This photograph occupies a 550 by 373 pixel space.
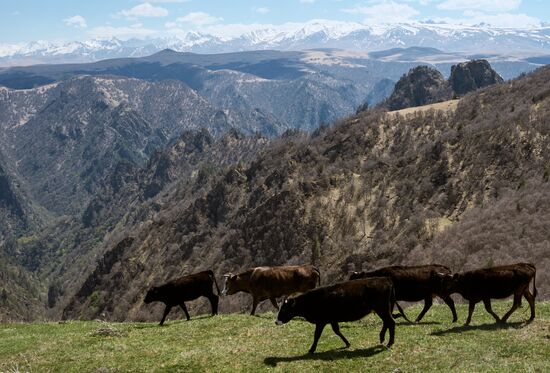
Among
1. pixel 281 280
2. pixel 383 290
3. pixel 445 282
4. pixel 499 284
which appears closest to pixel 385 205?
pixel 281 280

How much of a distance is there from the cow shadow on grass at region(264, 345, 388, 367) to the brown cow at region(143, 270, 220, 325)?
10.0 m

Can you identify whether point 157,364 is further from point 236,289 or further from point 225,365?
point 236,289

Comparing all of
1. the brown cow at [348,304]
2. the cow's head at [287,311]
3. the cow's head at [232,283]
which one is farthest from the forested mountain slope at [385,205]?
the cow's head at [287,311]

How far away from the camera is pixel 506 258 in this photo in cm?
5028

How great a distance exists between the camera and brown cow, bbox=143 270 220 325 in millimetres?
28203

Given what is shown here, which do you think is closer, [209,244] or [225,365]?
[225,365]

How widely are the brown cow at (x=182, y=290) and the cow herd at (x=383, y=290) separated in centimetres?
66

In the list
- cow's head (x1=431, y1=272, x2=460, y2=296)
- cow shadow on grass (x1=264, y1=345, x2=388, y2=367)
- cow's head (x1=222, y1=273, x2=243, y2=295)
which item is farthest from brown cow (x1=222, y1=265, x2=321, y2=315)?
cow shadow on grass (x1=264, y1=345, x2=388, y2=367)

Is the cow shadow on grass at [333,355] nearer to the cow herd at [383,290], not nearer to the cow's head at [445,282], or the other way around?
the cow herd at [383,290]

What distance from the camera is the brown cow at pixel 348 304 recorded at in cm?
1842

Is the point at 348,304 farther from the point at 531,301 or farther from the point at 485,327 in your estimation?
the point at 531,301

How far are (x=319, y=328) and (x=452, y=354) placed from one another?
14.8 ft

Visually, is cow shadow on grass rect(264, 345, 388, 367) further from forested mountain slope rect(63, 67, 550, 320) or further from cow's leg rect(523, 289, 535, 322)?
forested mountain slope rect(63, 67, 550, 320)

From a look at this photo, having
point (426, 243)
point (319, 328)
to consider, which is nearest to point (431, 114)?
point (426, 243)
